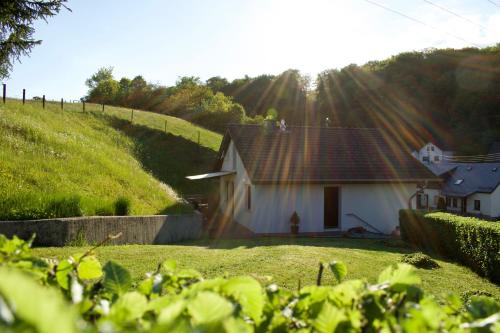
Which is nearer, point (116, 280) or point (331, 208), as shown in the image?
point (116, 280)

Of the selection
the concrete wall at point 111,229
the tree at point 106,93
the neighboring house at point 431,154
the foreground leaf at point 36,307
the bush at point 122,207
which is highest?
the tree at point 106,93

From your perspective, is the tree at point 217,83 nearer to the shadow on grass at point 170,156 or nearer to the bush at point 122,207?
the shadow on grass at point 170,156

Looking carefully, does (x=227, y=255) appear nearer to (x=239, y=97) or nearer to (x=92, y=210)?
(x=92, y=210)

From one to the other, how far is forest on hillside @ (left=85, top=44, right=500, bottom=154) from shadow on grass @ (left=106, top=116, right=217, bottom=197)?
2141 cm

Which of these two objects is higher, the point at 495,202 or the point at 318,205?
the point at 318,205

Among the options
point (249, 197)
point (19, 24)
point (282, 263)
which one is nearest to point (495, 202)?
point (249, 197)

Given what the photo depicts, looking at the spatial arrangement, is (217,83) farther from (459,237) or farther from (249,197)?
(459,237)

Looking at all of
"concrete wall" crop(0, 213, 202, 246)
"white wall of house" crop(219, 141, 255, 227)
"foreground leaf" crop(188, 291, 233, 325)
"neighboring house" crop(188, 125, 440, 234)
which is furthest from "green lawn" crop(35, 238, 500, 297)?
"foreground leaf" crop(188, 291, 233, 325)

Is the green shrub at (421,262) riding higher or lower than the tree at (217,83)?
lower

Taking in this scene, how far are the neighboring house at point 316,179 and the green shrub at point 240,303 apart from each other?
1682 cm

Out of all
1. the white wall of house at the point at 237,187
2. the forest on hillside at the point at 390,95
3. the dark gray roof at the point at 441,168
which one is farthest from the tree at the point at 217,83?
the white wall of house at the point at 237,187

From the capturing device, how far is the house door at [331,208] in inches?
799

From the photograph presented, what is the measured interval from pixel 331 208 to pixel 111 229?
11083mm

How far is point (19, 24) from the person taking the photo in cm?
1558
